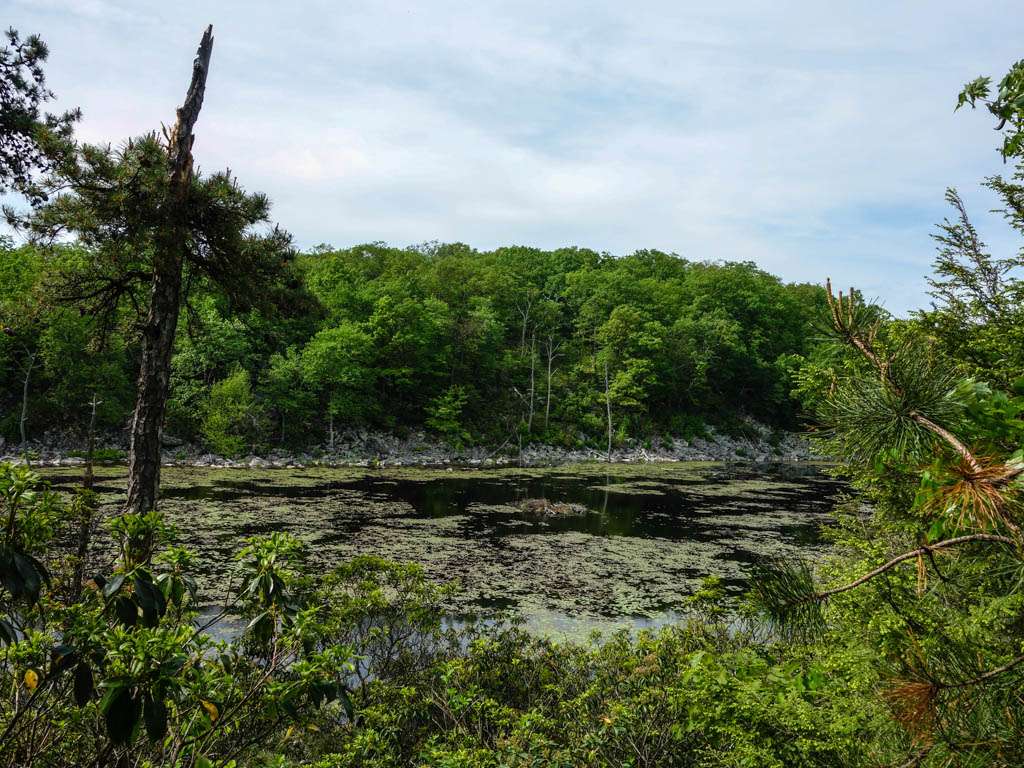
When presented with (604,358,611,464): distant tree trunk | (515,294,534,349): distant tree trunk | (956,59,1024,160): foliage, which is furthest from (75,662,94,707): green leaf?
(515,294,534,349): distant tree trunk

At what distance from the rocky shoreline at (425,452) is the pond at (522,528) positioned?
11.4 ft

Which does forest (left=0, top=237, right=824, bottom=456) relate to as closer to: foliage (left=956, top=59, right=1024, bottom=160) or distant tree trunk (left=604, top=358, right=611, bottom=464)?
distant tree trunk (left=604, top=358, right=611, bottom=464)

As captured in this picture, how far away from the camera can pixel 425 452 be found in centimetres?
3584

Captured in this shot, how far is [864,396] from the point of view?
1.67m

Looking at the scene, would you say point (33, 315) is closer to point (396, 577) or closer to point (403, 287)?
point (396, 577)

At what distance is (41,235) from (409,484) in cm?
1766

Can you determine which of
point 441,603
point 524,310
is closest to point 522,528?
point 441,603

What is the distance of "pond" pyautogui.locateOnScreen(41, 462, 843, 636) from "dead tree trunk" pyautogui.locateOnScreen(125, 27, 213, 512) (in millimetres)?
1291

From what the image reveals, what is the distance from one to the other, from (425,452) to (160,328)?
96.1 ft

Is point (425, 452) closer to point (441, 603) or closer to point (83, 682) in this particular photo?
point (441, 603)

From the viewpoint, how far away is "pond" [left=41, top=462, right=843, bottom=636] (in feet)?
33.2

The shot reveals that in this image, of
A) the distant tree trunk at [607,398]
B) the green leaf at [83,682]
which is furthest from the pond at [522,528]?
the distant tree trunk at [607,398]

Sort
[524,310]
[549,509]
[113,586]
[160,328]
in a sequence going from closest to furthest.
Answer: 1. [113,586]
2. [160,328]
3. [549,509]
4. [524,310]

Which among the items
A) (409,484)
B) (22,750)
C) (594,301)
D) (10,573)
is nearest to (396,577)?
(22,750)
